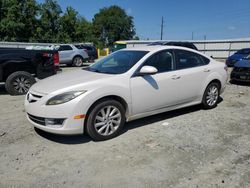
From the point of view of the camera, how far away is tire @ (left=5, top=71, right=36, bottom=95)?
7.89 meters

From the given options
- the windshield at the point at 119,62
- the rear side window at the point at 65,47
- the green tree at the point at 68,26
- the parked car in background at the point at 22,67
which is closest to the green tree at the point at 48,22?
the green tree at the point at 68,26

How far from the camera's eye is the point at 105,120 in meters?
4.38

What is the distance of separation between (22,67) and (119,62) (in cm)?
429

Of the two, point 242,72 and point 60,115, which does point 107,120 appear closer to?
point 60,115

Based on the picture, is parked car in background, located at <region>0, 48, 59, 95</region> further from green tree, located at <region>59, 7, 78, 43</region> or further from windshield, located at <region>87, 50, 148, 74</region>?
green tree, located at <region>59, 7, 78, 43</region>

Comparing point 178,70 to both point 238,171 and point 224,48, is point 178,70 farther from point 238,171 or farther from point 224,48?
point 224,48

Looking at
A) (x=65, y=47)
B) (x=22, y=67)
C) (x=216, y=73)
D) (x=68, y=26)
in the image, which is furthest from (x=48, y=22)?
(x=216, y=73)

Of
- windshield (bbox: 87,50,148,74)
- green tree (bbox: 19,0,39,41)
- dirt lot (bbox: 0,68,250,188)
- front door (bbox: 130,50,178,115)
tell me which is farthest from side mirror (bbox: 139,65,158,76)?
green tree (bbox: 19,0,39,41)

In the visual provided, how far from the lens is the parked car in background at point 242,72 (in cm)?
945

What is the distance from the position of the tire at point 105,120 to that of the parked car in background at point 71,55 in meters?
14.3

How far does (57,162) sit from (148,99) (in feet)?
6.54

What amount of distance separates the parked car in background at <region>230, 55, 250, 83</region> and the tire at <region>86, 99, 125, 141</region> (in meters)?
6.70

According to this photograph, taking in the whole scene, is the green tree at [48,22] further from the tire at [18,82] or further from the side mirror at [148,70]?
the side mirror at [148,70]

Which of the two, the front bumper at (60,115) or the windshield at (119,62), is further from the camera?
the windshield at (119,62)
